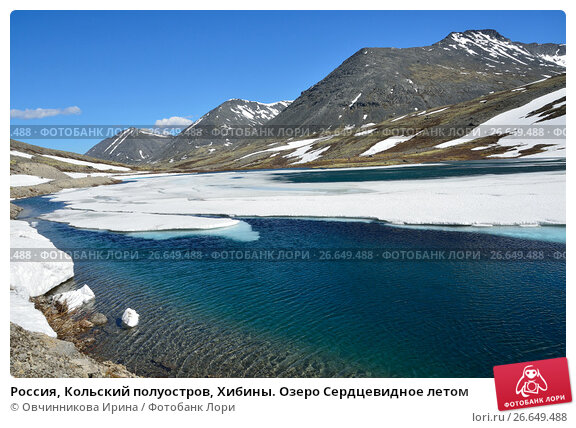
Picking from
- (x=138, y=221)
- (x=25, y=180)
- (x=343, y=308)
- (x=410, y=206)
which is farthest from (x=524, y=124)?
(x=25, y=180)

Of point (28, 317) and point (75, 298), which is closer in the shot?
point (28, 317)

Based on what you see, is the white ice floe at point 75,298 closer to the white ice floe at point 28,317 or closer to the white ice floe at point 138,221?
the white ice floe at point 28,317

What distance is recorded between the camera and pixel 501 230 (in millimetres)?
23406

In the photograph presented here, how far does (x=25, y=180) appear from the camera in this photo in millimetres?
76438

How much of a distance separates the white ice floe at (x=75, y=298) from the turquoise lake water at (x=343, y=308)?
580mm

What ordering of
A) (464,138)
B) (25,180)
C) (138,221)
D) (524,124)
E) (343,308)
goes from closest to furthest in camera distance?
1. (343,308)
2. (138,221)
3. (25,180)
4. (524,124)
5. (464,138)

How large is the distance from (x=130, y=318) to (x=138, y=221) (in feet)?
66.5

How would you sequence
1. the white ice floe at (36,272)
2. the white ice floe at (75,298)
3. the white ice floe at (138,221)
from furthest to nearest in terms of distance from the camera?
the white ice floe at (138,221), the white ice floe at (36,272), the white ice floe at (75,298)

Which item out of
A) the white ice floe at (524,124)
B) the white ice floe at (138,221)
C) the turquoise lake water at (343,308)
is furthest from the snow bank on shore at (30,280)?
the white ice floe at (524,124)
